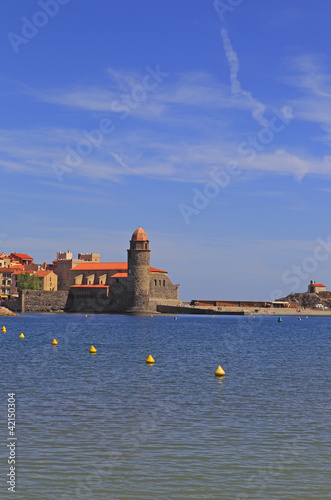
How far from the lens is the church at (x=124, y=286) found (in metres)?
124

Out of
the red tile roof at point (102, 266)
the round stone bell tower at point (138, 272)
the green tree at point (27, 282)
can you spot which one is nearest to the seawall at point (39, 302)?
the green tree at point (27, 282)

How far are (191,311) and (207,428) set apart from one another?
126m

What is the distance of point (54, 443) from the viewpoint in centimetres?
1423

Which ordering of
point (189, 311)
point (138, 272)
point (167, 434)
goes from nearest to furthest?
point (167, 434)
point (138, 272)
point (189, 311)

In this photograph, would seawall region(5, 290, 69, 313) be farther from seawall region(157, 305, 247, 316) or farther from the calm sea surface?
the calm sea surface

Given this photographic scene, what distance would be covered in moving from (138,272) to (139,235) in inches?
306

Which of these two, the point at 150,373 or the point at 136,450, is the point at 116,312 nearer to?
the point at 150,373

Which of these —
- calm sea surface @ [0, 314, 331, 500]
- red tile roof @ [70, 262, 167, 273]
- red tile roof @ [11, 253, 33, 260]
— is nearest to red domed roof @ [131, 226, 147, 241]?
red tile roof @ [70, 262, 167, 273]

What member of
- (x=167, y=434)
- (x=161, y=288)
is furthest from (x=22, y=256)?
(x=167, y=434)

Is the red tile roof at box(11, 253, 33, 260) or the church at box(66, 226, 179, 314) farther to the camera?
the red tile roof at box(11, 253, 33, 260)

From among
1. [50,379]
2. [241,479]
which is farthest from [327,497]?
[50,379]

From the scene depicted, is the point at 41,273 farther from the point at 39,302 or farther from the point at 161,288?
the point at 161,288

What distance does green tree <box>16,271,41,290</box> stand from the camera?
146250mm

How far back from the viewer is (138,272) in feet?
404
